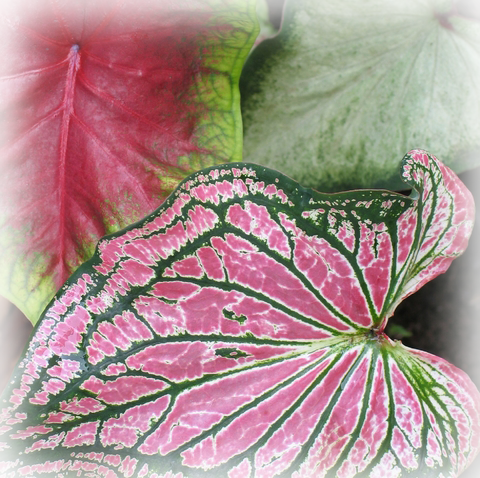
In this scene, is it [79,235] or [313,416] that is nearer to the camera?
[313,416]

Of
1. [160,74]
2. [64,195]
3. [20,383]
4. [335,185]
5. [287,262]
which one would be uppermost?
[335,185]

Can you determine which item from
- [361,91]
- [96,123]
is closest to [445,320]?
[361,91]

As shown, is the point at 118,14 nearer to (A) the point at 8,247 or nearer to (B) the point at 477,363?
(A) the point at 8,247

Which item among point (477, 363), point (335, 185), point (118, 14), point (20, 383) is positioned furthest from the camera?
point (477, 363)

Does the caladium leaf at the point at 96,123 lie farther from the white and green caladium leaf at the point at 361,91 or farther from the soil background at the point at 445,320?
the soil background at the point at 445,320

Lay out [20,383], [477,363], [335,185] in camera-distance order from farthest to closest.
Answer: [477,363], [335,185], [20,383]

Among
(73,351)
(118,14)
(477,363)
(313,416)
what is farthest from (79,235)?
(477,363)
